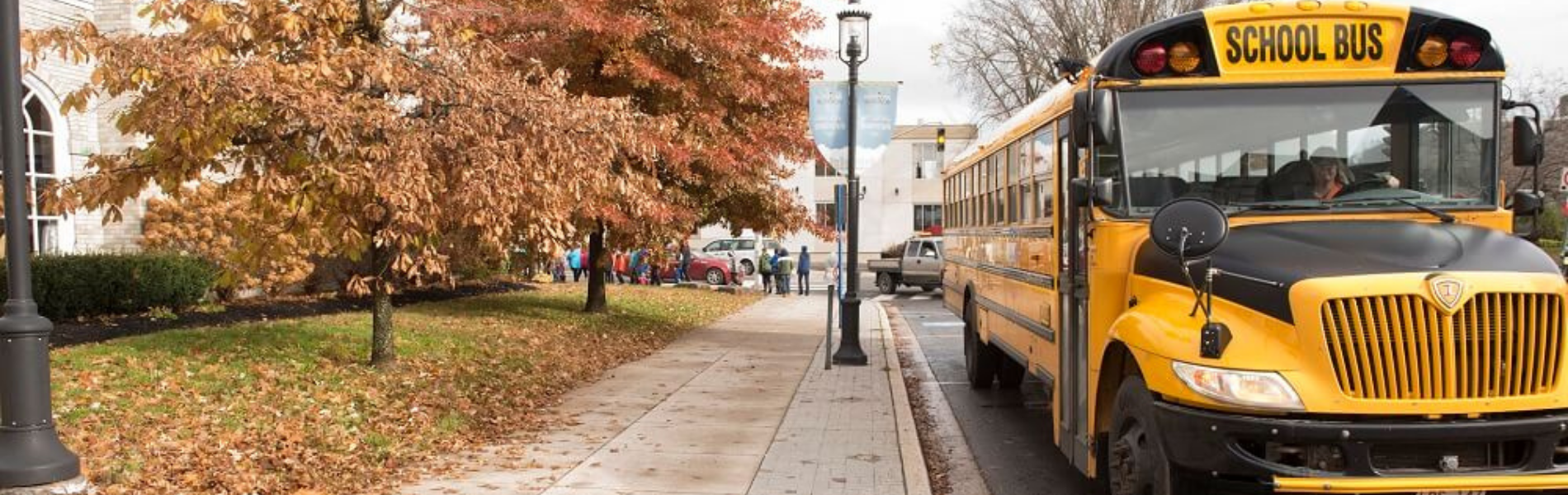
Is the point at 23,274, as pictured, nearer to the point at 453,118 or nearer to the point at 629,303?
the point at 453,118

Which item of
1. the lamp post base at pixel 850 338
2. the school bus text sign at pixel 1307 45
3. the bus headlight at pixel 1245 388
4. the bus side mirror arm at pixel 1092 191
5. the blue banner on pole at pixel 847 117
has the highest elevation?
the blue banner on pole at pixel 847 117

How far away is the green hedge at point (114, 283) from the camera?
11062 mm

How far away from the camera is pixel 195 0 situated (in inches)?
316

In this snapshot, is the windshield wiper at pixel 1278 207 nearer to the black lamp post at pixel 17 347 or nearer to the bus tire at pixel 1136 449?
the bus tire at pixel 1136 449

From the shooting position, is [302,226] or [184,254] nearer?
[302,226]

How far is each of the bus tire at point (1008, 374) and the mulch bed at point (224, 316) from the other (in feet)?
21.6

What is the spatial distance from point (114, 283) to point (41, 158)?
475 cm

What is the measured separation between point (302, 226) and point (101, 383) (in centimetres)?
183

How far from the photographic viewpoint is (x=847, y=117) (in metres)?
13.1

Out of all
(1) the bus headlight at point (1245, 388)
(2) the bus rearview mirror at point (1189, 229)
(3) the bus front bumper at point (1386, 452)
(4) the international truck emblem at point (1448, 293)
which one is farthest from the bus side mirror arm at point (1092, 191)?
(4) the international truck emblem at point (1448, 293)

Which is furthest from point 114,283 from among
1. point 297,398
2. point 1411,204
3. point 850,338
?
point 1411,204

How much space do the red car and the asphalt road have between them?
18.9 meters

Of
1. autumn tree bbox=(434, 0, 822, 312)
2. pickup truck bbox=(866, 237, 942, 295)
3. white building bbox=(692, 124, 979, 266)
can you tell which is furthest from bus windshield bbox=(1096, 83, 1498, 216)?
white building bbox=(692, 124, 979, 266)

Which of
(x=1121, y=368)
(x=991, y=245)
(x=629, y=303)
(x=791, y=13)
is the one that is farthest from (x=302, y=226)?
(x=629, y=303)
